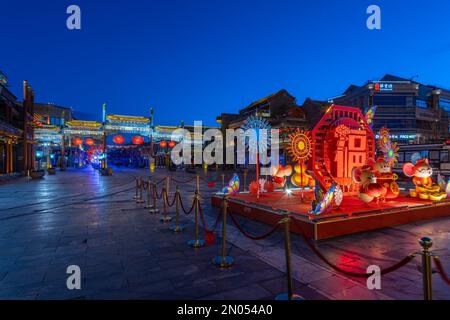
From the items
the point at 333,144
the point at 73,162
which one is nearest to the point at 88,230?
the point at 333,144

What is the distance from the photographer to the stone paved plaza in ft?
12.3

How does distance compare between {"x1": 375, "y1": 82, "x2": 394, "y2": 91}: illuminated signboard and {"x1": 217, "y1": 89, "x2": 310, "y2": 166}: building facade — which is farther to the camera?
{"x1": 375, "y1": 82, "x2": 394, "y2": 91}: illuminated signboard

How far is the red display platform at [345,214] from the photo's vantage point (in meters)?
6.34

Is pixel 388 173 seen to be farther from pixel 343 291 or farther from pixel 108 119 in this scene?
pixel 108 119

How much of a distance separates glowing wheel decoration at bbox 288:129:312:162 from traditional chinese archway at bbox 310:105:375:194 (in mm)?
183

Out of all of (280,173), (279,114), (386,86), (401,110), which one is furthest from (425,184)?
(401,110)

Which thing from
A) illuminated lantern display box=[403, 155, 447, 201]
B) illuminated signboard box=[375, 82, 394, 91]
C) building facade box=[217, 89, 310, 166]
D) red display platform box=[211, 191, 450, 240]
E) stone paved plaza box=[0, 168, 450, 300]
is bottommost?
stone paved plaza box=[0, 168, 450, 300]

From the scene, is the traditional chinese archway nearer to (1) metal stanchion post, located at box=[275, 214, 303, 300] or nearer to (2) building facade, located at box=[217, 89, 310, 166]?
(1) metal stanchion post, located at box=[275, 214, 303, 300]

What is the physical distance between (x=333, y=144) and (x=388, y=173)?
2002 millimetres

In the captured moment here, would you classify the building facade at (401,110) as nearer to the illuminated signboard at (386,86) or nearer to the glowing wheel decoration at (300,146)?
the illuminated signboard at (386,86)

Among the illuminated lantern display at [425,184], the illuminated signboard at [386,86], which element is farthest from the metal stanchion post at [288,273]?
the illuminated signboard at [386,86]

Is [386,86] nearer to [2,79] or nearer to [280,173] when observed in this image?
[280,173]

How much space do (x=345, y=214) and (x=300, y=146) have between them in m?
2.61

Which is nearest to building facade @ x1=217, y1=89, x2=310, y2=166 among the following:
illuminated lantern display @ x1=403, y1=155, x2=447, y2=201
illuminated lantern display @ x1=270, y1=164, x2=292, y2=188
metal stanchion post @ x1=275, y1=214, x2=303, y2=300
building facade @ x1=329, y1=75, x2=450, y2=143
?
building facade @ x1=329, y1=75, x2=450, y2=143
